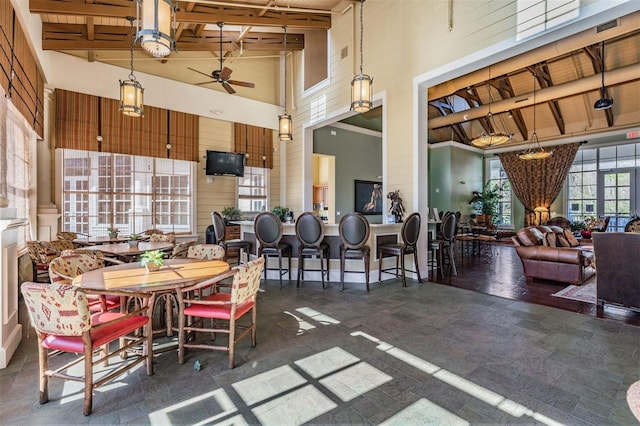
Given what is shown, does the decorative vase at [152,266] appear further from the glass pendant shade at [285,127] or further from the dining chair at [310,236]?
the glass pendant shade at [285,127]

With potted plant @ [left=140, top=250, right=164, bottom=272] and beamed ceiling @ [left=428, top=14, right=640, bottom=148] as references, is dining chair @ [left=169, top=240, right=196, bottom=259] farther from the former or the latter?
beamed ceiling @ [left=428, top=14, right=640, bottom=148]

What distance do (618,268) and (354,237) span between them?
3.16 meters

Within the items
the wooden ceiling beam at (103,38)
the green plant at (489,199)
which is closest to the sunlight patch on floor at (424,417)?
the wooden ceiling beam at (103,38)

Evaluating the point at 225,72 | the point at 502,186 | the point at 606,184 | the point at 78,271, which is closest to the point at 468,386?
the point at 78,271

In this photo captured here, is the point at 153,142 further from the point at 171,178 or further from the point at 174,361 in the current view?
the point at 174,361

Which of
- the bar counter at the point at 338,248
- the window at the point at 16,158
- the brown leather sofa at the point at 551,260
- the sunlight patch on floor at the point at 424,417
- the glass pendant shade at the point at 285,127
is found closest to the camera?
the sunlight patch on floor at the point at 424,417

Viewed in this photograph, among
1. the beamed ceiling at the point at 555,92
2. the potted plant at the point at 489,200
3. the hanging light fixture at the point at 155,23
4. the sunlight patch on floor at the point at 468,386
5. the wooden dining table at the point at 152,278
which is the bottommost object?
the sunlight patch on floor at the point at 468,386

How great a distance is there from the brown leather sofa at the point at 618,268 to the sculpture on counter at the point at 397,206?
104 inches

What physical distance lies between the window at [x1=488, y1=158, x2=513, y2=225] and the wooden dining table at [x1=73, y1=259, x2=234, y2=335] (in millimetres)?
12652

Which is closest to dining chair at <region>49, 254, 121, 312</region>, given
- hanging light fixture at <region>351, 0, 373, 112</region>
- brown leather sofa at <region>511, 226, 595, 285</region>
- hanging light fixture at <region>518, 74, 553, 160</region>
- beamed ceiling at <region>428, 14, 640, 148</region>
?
hanging light fixture at <region>351, 0, 373, 112</region>

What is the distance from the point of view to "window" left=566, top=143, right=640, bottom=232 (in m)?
9.73

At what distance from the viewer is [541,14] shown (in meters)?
3.92

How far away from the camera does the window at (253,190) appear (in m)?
8.47

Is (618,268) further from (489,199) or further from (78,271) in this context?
(489,199)
